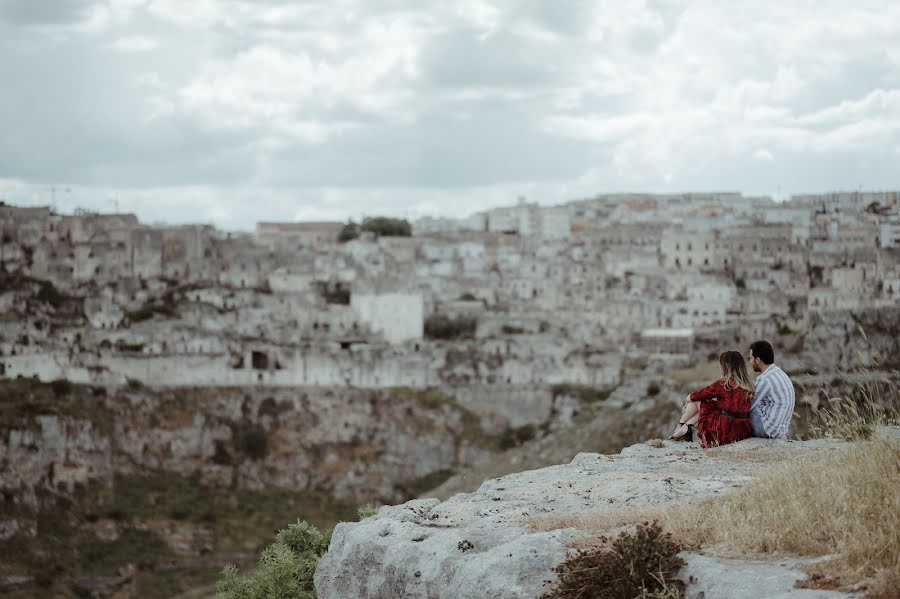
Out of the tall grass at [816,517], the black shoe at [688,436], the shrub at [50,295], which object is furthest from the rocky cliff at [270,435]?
the tall grass at [816,517]

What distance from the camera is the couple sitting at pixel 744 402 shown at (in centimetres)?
1058

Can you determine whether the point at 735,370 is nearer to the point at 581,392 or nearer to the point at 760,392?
the point at 760,392

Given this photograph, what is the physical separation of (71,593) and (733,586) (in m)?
38.5

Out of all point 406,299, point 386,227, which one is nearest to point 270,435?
point 406,299

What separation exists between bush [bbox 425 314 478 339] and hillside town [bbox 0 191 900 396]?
104 mm

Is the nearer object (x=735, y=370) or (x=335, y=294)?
(x=735, y=370)

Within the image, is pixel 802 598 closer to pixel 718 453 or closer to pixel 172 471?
pixel 718 453

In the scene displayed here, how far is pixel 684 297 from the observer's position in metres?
62.2

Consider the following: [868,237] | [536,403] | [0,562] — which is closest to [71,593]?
[0,562]

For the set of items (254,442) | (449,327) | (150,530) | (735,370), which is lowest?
(150,530)

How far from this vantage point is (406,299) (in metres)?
58.8

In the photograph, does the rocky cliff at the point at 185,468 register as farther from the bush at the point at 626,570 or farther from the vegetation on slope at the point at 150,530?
the bush at the point at 626,570

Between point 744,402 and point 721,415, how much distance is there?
0.24 metres

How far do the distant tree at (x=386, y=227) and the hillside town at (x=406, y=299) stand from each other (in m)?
2.68
